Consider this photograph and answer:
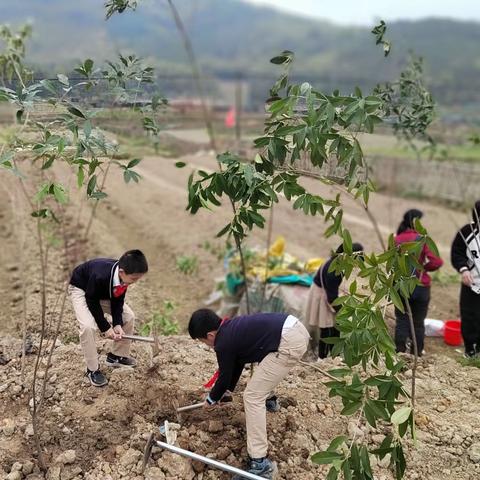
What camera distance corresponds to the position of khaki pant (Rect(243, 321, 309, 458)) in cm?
308

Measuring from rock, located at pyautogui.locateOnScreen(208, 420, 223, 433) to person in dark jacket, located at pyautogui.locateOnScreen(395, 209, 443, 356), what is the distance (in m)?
1.70

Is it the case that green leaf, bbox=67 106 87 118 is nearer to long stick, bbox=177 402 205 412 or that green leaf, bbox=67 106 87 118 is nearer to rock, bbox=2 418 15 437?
long stick, bbox=177 402 205 412

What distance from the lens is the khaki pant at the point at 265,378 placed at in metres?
3.08

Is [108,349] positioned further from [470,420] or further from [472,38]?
[472,38]

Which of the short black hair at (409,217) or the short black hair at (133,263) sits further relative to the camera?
the short black hair at (409,217)

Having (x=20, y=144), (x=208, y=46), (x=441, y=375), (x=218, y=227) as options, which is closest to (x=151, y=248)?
(x=218, y=227)

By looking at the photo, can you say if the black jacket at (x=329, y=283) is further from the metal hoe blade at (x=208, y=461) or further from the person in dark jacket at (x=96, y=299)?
the metal hoe blade at (x=208, y=461)

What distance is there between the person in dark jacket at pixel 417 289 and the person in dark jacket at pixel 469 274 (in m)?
0.19

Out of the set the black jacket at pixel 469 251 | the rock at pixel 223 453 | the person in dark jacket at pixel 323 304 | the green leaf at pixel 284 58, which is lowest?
the rock at pixel 223 453

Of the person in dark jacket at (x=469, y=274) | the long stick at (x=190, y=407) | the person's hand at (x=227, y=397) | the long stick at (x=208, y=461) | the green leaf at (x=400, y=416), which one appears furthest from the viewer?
the person in dark jacket at (x=469, y=274)

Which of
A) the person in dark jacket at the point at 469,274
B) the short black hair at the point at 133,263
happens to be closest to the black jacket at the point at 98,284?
the short black hair at the point at 133,263

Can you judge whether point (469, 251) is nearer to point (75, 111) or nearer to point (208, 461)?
point (208, 461)

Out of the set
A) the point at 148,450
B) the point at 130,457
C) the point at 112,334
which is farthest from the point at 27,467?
the point at 112,334

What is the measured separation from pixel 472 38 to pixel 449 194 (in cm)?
11119
